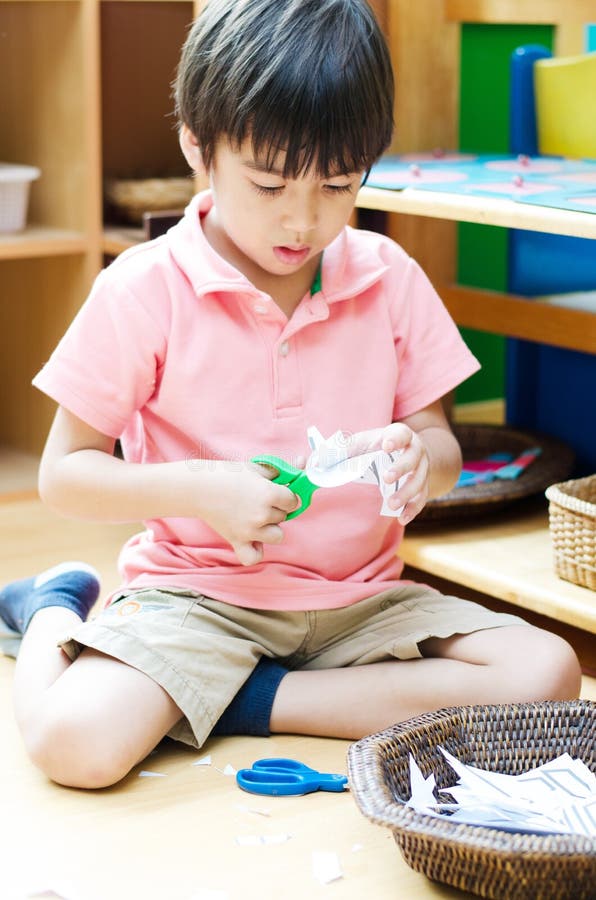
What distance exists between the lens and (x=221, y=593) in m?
1.21

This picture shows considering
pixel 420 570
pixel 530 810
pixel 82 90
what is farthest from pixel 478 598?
pixel 82 90

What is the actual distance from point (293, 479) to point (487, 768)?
0.90ft

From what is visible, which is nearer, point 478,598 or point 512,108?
point 478,598

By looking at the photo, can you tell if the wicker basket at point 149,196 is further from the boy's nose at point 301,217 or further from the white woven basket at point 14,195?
the boy's nose at point 301,217

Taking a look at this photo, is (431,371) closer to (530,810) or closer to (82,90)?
(530,810)

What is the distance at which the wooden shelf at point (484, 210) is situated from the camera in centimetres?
126

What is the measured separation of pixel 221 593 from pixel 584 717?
33 centimetres

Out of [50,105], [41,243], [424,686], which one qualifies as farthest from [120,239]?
[424,686]

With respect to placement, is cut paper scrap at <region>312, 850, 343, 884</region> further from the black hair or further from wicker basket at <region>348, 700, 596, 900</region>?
the black hair

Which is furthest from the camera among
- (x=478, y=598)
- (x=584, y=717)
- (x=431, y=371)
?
(x=478, y=598)

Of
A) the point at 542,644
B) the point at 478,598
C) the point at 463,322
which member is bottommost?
the point at 478,598

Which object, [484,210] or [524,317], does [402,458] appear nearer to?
[484,210]

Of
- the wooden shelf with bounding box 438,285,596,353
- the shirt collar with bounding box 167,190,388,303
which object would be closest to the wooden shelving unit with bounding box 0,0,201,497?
the wooden shelf with bounding box 438,285,596,353

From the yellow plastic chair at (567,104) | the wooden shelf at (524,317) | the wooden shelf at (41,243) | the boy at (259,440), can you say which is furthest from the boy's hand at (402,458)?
the wooden shelf at (41,243)
